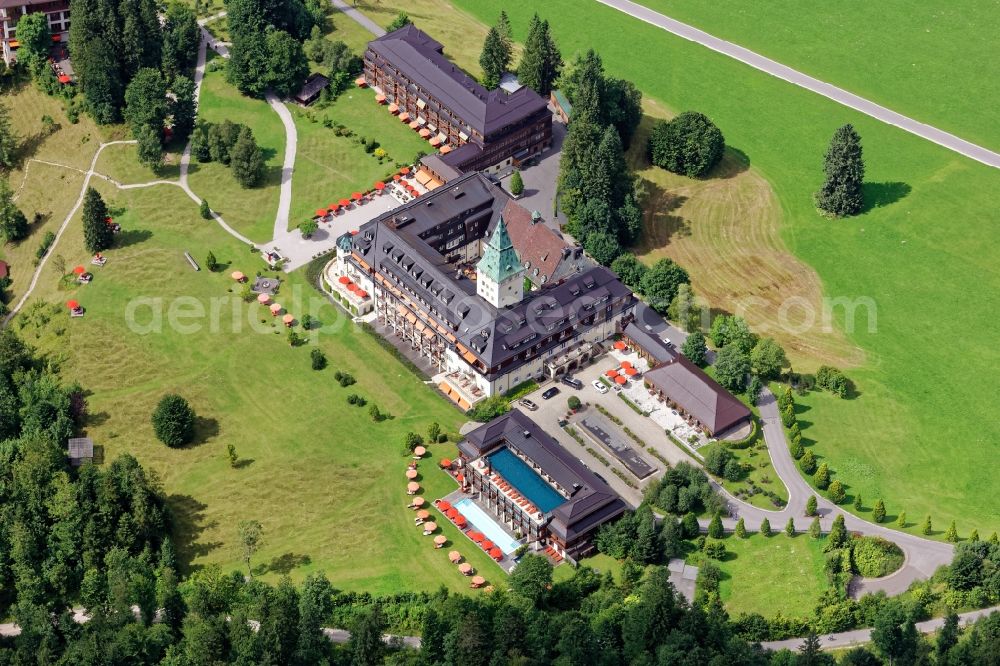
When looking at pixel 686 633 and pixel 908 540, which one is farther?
pixel 908 540

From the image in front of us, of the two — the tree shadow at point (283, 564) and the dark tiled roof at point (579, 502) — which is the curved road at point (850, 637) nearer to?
the dark tiled roof at point (579, 502)

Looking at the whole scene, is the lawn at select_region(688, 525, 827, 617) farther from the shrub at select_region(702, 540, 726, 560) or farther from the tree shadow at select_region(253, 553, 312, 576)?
the tree shadow at select_region(253, 553, 312, 576)

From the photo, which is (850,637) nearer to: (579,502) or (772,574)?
(772,574)

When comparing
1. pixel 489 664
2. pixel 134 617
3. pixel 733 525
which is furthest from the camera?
pixel 733 525

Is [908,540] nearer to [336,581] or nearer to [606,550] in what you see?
[606,550]

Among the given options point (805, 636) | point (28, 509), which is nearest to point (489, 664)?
point (805, 636)

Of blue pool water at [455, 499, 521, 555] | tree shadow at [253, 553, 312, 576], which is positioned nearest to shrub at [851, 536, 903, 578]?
blue pool water at [455, 499, 521, 555]

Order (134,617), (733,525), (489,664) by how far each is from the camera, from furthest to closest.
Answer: (733,525), (134,617), (489,664)
